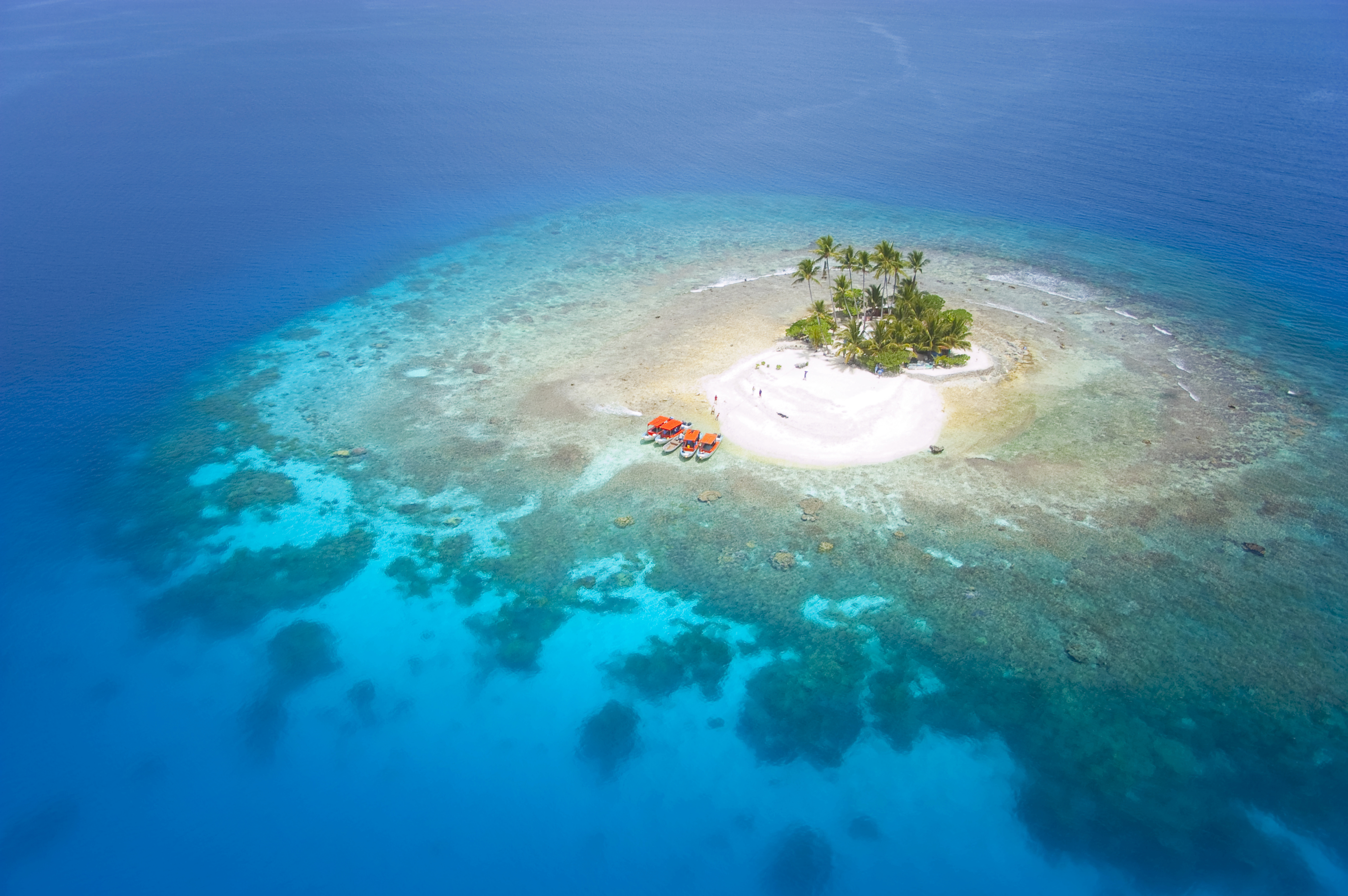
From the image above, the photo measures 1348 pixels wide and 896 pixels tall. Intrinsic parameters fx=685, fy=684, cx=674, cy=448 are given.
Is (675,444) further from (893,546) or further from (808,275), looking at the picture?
(808,275)

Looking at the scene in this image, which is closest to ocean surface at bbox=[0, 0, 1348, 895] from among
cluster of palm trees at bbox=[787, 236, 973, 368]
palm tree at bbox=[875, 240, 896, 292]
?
cluster of palm trees at bbox=[787, 236, 973, 368]

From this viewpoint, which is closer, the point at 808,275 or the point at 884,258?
the point at 884,258

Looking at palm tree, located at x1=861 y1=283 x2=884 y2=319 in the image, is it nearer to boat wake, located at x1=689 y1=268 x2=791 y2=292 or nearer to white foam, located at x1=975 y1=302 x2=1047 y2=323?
white foam, located at x1=975 y1=302 x2=1047 y2=323

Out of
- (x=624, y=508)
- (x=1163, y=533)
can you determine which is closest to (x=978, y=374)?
(x=1163, y=533)

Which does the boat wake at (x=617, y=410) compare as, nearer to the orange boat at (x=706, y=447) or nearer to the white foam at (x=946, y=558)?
the orange boat at (x=706, y=447)

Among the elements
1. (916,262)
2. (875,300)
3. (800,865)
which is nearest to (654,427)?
(875,300)

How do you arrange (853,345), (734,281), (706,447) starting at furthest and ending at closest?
(734,281) < (853,345) < (706,447)
